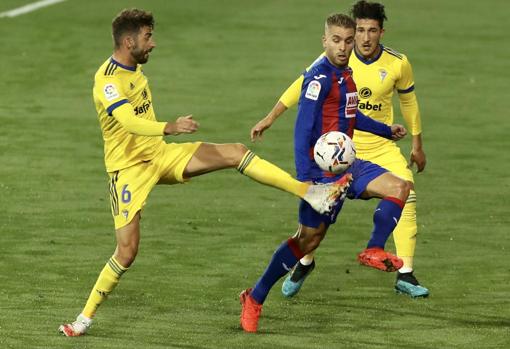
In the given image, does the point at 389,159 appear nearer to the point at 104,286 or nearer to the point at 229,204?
the point at 104,286

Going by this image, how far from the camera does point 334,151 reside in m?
11.2

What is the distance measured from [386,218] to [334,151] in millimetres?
899

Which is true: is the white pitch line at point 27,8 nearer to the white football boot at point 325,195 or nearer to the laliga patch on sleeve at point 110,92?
the laliga patch on sleeve at point 110,92

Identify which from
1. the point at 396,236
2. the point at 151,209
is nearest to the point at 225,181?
the point at 151,209

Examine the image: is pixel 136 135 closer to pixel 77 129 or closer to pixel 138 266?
pixel 138 266

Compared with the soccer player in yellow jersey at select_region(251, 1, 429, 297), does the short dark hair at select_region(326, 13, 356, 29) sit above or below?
above

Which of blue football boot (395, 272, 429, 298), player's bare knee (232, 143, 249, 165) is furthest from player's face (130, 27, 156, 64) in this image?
blue football boot (395, 272, 429, 298)

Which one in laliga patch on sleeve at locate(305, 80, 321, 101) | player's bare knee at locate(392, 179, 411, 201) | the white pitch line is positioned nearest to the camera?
laliga patch on sleeve at locate(305, 80, 321, 101)

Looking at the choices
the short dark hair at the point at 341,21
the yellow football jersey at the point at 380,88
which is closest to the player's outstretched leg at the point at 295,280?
the yellow football jersey at the point at 380,88

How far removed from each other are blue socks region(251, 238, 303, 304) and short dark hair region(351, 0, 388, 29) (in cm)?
233

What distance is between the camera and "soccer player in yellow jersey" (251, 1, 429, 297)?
507 inches

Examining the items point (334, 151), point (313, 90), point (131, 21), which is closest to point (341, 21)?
point (313, 90)

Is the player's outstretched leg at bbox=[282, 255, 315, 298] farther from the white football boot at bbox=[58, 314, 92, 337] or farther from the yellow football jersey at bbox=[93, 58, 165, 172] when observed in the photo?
the white football boot at bbox=[58, 314, 92, 337]

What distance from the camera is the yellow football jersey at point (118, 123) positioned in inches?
443
